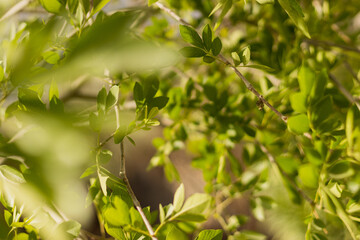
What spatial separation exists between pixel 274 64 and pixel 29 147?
0.47 m

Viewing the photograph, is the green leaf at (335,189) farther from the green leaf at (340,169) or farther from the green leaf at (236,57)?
the green leaf at (236,57)

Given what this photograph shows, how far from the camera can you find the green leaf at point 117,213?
0.29 meters

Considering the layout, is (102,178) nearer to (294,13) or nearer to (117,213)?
(117,213)

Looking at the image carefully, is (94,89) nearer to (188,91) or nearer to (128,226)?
(188,91)

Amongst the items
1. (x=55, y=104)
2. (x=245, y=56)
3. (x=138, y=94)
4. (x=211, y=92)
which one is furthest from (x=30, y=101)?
(x=211, y=92)

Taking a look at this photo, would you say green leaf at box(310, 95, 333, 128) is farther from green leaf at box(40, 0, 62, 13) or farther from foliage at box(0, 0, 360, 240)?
green leaf at box(40, 0, 62, 13)

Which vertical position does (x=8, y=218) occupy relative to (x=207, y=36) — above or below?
below

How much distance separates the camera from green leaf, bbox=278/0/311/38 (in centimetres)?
27

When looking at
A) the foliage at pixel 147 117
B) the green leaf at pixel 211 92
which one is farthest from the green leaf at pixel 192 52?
the green leaf at pixel 211 92

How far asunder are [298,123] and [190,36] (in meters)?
0.15

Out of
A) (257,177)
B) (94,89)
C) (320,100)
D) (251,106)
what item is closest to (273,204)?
(257,177)

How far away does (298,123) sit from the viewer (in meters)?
0.32

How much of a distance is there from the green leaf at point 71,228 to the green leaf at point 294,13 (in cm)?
30

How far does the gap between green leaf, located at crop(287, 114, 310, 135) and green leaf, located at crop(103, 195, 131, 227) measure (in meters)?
0.19
